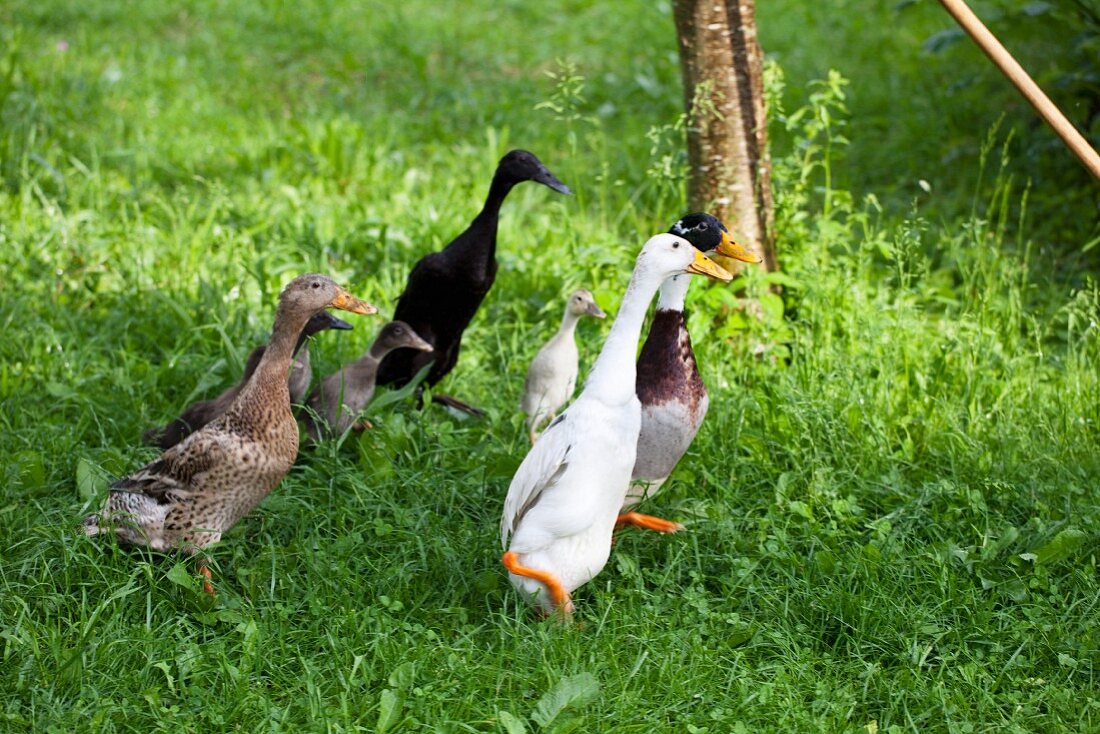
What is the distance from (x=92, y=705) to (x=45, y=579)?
2.06 feet

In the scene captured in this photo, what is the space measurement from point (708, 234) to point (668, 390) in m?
0.54

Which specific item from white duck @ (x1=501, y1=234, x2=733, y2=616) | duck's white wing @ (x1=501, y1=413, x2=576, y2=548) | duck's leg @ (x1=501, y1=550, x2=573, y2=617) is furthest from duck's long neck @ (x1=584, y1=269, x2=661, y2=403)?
duck's leg @ (x1=501, y1=550, x2=573, y2=617)

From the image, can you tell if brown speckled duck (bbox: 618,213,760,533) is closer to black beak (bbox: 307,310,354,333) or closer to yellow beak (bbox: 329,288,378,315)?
yellow beak (bbox: 329,288,378,315)

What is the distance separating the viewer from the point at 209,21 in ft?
28.3

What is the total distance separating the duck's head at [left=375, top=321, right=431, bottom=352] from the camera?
4.46 m

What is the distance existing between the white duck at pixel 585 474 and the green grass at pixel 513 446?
0.17 meters

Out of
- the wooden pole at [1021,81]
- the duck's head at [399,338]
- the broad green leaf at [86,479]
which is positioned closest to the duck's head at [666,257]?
the wooden pole at [1021,81]

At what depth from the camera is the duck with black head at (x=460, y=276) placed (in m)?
4.56

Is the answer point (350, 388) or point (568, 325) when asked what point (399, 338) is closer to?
point (350, 388)

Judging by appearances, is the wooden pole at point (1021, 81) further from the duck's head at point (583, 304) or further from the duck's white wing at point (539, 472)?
the duck's white wing at point (539, 472)

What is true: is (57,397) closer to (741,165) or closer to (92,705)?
(92,705)

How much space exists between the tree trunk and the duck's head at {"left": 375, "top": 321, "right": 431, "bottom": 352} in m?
1.33

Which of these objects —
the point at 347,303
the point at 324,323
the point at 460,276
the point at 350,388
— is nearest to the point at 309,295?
the point at 347,303

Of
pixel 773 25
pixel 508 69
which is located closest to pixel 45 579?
pixel 508 69
